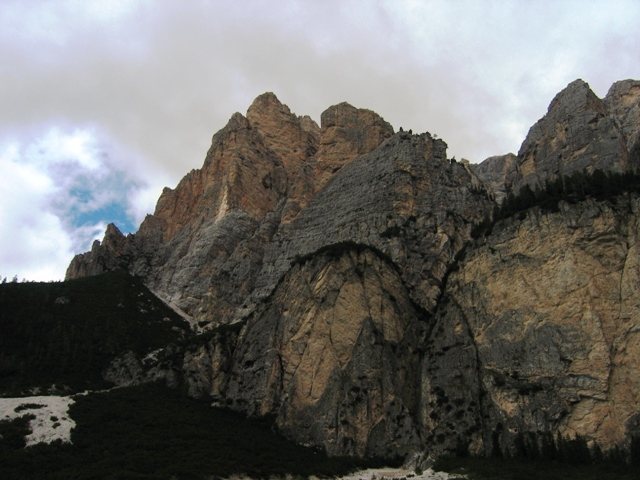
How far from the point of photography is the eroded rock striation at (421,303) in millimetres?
57344

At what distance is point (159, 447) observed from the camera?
186 feet

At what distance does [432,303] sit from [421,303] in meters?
1.30

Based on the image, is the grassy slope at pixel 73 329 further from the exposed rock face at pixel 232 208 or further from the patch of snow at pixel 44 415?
the patch of snow at pixel 44 415

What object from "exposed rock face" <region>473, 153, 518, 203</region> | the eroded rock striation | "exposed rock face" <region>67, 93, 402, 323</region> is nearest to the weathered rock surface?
the eroded rock striation

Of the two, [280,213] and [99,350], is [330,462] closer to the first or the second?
[99,350]

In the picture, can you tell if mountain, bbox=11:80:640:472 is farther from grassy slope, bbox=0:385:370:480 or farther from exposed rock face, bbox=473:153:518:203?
exposed rock face, bbox=473:153:518:203

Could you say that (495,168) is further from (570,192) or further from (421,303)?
(570,192)

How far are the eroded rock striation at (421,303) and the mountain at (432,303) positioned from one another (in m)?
0.20

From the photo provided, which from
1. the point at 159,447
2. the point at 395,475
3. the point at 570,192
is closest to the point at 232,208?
the point at 159,447

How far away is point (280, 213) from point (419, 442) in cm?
6026

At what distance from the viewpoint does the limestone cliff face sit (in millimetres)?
54312

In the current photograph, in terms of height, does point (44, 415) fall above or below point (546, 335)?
below

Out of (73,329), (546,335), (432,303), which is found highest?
(73,329)

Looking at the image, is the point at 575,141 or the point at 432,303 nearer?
the point at 432,303
